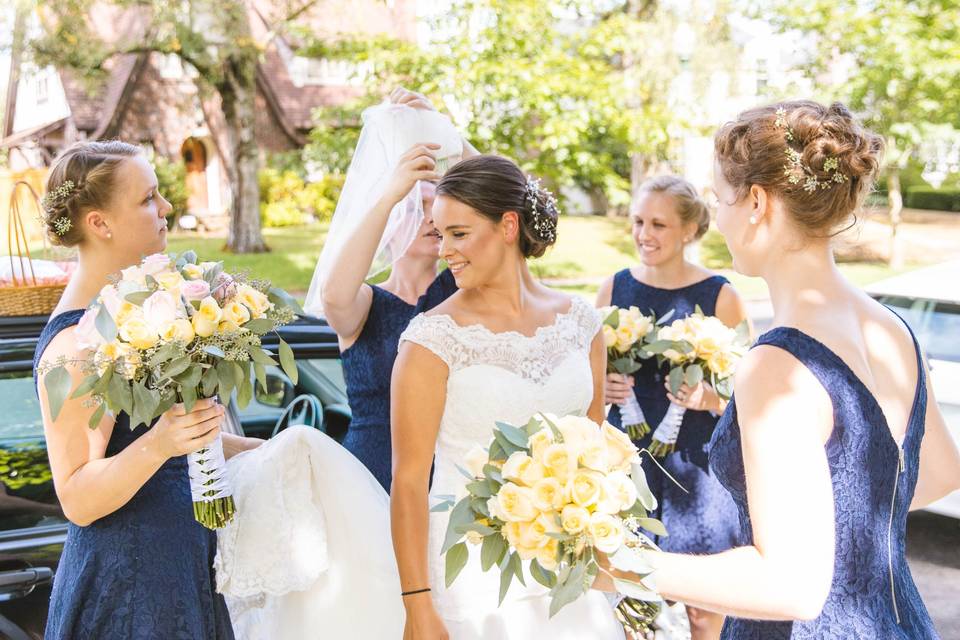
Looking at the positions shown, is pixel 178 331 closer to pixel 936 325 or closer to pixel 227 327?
pixel 227 327

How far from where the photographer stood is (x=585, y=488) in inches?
65.0

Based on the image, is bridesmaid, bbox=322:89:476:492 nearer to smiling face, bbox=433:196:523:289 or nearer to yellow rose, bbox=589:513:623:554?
smiling face, bbox=433:196:523:289

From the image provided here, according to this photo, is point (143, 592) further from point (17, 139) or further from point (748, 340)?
point (17, 139)

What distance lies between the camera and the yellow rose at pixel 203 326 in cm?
212

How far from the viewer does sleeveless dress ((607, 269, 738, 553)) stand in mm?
3801

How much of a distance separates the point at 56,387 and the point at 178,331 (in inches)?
11.7

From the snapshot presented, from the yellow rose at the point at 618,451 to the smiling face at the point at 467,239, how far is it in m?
0.89

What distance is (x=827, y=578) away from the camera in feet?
5.02

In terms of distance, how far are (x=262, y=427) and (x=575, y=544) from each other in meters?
2.67

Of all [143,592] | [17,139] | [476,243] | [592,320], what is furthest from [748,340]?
[17,139]

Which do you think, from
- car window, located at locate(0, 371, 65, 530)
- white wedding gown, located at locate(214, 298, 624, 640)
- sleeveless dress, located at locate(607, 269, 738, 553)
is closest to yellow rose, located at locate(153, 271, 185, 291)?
white wedding gown, located at locate(214, 298, 624, 640)

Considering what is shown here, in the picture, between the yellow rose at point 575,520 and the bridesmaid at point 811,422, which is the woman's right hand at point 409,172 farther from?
the yellow rose at point 575,520

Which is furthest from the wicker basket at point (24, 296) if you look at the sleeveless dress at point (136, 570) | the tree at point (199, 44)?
the tree at point (199, 44)

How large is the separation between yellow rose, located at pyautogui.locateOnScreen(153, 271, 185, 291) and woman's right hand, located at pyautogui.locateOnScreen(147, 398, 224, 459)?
0.96ft
